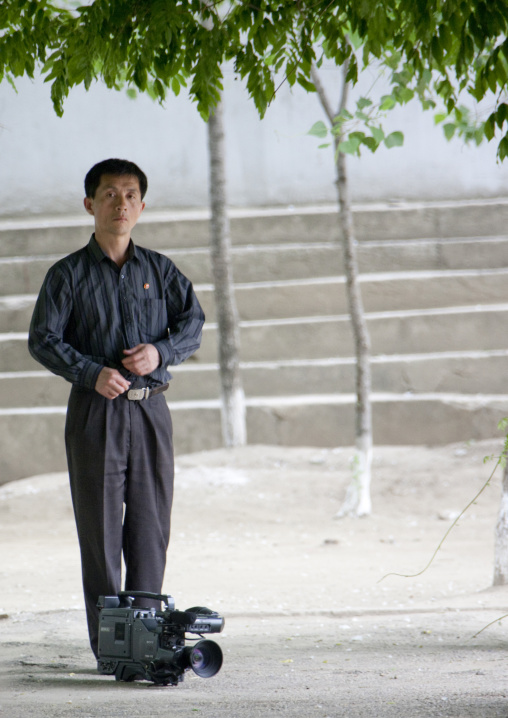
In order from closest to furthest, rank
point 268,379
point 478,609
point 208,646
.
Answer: point 208,646
point 478,609
point 268,379

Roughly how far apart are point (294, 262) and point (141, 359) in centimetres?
850

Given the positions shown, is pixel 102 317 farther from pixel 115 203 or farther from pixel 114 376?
pixel 115 203

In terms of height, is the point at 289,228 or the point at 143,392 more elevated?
the point at 289,228

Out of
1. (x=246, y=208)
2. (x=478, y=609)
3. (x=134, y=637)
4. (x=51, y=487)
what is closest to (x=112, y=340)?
(x=134, y=637)

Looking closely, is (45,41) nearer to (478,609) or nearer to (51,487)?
(478,609)

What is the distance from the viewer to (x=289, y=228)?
11.8 metres

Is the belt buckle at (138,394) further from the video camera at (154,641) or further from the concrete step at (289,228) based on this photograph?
the concrete step at (289,228)

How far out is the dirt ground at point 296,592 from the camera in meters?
2.72

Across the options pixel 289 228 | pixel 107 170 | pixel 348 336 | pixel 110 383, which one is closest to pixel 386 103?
pixel 107 170

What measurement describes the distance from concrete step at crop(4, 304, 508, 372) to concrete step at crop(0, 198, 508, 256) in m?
1.48

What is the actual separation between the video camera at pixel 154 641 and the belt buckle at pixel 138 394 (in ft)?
2.09

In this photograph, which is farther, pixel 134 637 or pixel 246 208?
pixel 246 208

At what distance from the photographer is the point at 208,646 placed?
2.70m

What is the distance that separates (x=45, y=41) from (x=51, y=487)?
6219 millimetres
